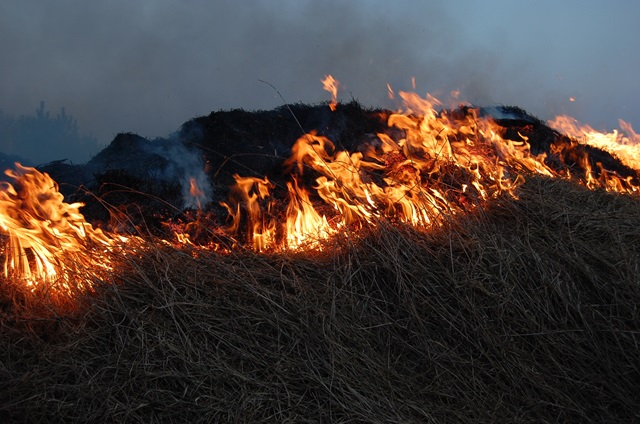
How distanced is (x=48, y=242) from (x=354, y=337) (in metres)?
2.05

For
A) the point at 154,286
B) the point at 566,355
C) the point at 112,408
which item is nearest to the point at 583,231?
the point at 566,355

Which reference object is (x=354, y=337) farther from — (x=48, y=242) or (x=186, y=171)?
(x=186, y=171)

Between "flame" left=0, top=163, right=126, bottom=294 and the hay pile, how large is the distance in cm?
22

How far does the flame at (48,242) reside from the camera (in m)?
3.40

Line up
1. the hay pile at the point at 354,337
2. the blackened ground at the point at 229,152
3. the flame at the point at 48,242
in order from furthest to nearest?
the blackened ground at the point at 229,152, the flame at the point at 48,242, the hay pile at the point at 354,337

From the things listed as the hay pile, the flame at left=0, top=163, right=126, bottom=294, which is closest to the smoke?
the flame at left=0, top=163, right=126, bottom=294

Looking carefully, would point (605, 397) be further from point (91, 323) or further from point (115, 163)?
point (115, 163)

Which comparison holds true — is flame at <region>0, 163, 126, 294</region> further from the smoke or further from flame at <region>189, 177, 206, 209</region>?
flame at <region>189, 177, 206, 209</region>

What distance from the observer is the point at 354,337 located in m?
3.01

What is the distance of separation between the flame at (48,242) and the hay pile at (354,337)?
22 cm

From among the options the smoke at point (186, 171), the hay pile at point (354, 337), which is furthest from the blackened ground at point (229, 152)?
the hay pile at point (354, 337)

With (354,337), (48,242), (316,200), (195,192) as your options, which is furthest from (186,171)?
(354,337)

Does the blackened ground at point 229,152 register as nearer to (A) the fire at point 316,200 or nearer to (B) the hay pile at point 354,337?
(A) the fire at point 316,200

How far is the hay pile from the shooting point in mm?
2672
